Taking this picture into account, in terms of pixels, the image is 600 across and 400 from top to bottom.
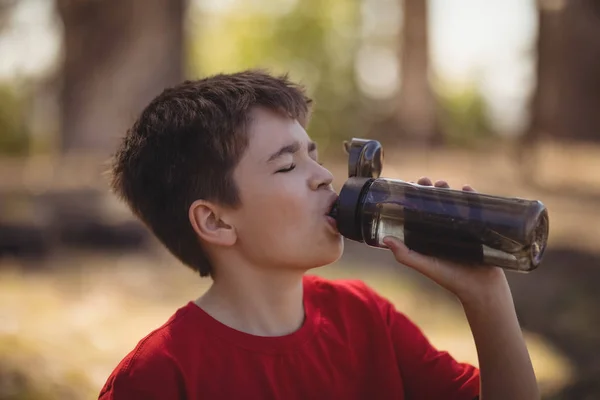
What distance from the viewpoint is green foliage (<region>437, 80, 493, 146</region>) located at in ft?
52.1

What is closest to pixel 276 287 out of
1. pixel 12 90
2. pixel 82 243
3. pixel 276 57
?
pixel 82 243

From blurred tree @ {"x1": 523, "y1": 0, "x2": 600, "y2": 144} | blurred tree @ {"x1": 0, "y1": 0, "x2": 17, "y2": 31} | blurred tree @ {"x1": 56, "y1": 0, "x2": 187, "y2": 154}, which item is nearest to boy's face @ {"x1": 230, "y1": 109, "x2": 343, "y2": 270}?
blurred tree @ {"x1": 523, "y1": 0, "x2": 600, "y2": 144}

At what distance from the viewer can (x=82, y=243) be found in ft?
19.4

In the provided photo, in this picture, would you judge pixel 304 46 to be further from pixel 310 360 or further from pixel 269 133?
pixel 310 360

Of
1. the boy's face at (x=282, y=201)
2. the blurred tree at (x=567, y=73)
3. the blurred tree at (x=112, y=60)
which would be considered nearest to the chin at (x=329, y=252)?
the boy's face at (x=282, y=201)

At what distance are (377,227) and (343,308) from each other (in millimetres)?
379

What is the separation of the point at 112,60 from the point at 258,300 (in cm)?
722

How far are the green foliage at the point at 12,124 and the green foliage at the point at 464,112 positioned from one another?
29.2ft

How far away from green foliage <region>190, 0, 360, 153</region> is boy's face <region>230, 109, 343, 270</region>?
54.1 feet

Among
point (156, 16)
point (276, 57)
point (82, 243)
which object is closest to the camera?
point (82, 243)

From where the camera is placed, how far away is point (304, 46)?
87.0 feet

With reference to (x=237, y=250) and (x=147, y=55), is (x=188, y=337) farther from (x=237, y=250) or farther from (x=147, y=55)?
(x=147, y=55)

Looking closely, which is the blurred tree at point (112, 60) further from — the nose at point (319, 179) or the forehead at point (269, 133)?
the nose at point (319, 179)

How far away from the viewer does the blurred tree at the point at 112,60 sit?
27.0 ft
